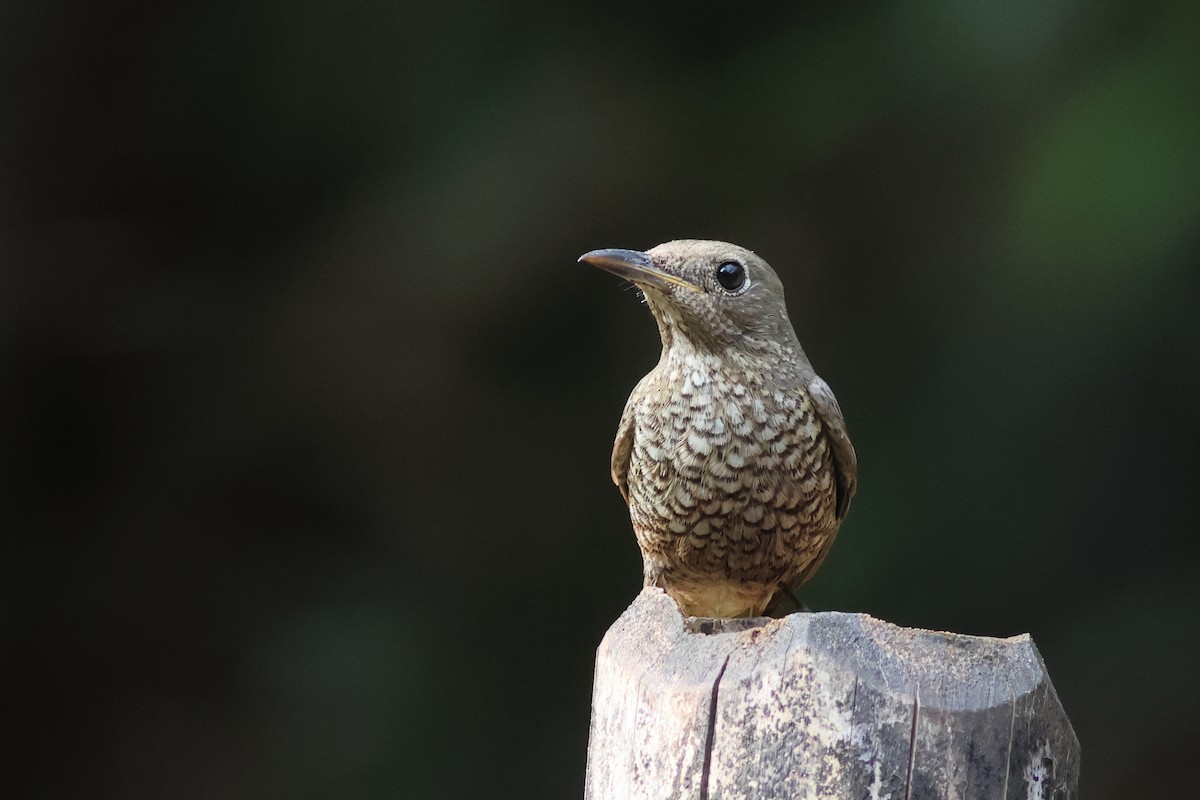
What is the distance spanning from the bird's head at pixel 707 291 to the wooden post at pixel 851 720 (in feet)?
3.92

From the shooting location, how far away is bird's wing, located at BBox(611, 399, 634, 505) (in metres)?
3.27

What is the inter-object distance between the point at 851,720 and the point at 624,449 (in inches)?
61.9

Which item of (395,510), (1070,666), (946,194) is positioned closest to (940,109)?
(946,194)

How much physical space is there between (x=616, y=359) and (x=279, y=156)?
131 cm

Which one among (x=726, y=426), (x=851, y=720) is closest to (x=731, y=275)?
(x=726, y=426)

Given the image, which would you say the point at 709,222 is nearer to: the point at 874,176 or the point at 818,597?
the point at 874,176

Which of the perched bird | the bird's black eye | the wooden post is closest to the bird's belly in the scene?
the perched bird

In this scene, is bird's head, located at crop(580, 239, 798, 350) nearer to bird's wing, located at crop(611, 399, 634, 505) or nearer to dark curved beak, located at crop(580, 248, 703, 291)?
dark curved beak, located at crop(580, 248, 703, 291)

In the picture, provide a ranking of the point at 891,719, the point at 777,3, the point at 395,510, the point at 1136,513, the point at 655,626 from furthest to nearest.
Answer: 1. the point at 395,510
2. the point at 1136,513
3. the point at 777,3
4. the point at 655,626
5. the point at 891,719

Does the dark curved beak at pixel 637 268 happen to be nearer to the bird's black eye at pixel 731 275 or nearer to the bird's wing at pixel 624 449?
the bird's black eye at pixel 731 275

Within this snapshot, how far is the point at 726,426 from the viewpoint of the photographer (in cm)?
304

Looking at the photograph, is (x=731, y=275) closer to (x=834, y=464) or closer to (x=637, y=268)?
(x=637, y=268)

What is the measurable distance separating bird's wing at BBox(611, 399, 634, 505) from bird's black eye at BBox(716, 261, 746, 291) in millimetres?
382

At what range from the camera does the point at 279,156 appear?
183 inches
